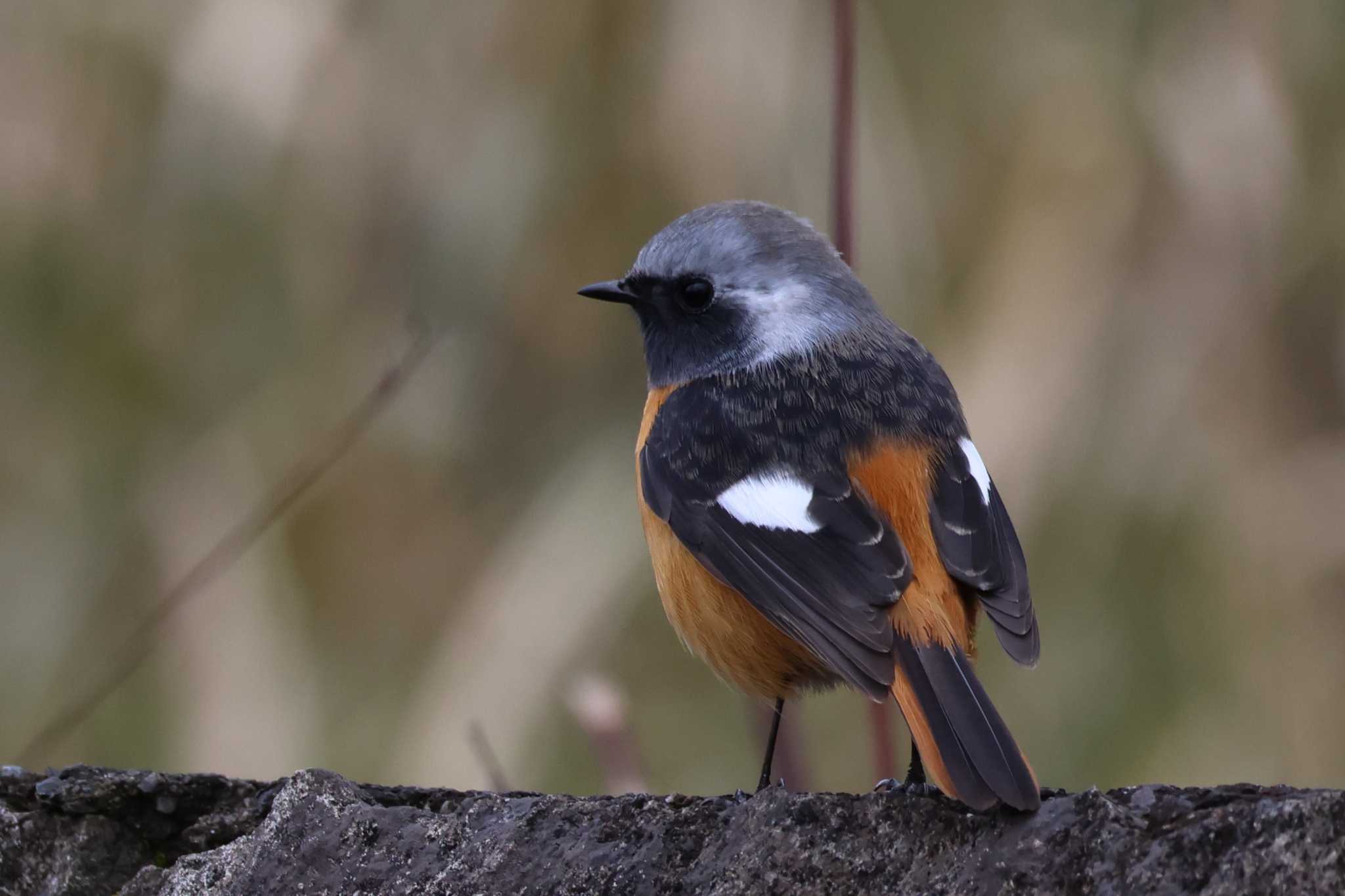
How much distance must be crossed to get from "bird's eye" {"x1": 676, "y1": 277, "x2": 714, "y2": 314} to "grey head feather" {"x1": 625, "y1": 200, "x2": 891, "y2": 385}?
0.01m

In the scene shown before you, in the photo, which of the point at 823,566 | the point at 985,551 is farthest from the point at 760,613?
the point at 985,551

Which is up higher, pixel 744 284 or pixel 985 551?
pixel 744 284

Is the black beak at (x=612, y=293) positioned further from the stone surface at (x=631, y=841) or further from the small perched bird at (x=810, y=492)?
the stone surface at (x=631, y=841)

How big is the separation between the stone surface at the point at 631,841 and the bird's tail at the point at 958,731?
38mm

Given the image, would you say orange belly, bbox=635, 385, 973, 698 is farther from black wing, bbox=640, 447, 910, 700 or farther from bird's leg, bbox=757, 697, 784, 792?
bird's leg, bbox=757, 697, 784, 792

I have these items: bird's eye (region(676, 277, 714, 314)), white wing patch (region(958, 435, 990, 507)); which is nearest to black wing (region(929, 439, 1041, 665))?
white wing patch (region(958, 435, 990, 507))

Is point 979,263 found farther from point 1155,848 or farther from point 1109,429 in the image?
point 1155,848

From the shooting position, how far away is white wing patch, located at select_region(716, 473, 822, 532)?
323 cm

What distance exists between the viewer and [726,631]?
335cm

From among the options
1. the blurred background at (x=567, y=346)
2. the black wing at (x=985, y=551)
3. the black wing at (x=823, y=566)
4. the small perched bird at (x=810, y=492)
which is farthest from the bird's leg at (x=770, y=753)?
the blurred background at (x=567, y=346)

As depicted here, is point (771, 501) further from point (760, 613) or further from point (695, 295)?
point (695, 295)

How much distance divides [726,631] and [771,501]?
27 cm

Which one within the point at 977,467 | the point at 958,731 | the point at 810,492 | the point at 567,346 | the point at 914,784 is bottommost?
the point at 958,731

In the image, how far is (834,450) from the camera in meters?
3.40
